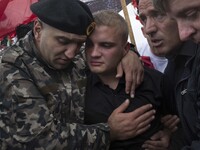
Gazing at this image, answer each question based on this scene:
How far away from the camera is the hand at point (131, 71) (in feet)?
6.72

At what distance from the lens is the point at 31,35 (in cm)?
192

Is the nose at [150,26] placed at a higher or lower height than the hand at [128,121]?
higher

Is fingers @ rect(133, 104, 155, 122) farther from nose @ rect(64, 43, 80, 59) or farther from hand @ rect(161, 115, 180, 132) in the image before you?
nose @ rect(64, 43, 80, 59)

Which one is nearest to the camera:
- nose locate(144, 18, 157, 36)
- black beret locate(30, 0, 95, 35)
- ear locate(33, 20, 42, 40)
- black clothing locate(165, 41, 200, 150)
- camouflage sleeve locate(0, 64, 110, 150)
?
black clothing locate(165, 41, 200, 150)

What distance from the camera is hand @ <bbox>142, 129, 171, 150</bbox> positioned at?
6.61 feet

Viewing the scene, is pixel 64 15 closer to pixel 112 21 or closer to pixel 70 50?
pixel 70 50

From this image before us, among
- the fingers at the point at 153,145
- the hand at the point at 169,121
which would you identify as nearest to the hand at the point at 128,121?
the fingers at the point at 153,145

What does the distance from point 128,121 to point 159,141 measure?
28cm

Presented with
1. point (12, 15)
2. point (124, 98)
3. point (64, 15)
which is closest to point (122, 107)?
point (124, 98)

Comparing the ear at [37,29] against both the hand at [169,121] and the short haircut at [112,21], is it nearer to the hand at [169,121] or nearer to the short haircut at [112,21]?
the short haircut at [112,21]

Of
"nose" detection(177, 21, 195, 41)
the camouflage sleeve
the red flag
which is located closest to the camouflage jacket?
the camouflage sleeve

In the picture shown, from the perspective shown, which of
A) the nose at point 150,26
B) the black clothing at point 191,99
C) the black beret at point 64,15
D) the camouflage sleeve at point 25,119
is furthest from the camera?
the nose at point 150,26

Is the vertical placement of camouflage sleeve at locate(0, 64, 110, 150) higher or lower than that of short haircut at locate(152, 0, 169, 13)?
lower

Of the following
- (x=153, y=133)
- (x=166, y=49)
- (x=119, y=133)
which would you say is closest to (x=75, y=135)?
(x=119, y=133)
